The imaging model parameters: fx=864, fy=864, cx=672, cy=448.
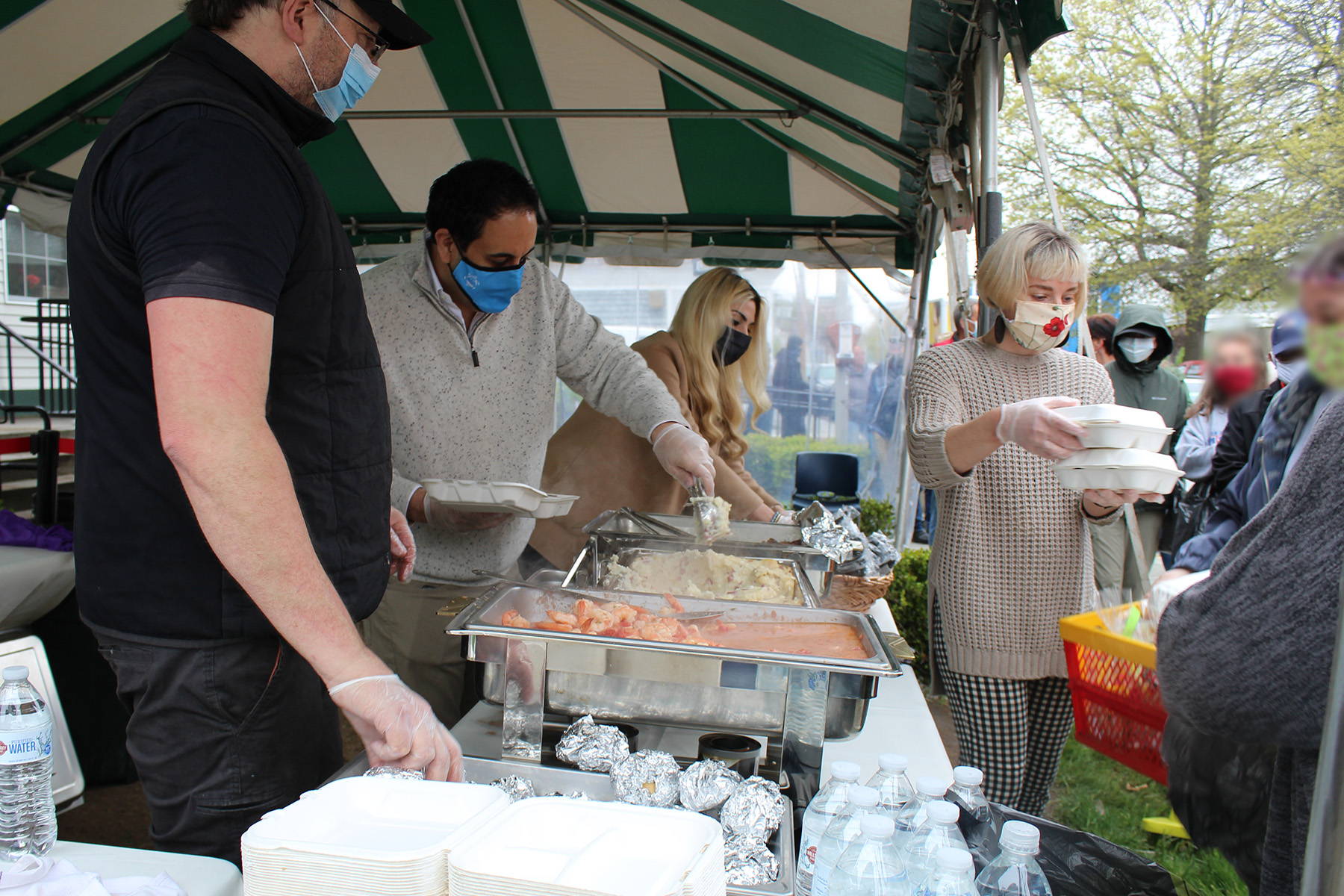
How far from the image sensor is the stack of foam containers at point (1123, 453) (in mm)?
1358

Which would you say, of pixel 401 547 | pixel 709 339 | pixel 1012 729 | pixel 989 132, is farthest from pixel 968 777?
pixel 709 339

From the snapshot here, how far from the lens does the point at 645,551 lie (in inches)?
89.0

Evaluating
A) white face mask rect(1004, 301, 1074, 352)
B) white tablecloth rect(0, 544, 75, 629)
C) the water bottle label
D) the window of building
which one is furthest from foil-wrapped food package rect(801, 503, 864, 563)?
the window of building

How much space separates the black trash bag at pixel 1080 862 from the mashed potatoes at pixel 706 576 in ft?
2.64

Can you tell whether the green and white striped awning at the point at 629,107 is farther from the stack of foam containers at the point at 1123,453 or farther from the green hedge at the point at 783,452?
the green hedge at the point at 783,452

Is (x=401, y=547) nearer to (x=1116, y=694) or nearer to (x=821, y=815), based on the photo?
(x=821, y=815)

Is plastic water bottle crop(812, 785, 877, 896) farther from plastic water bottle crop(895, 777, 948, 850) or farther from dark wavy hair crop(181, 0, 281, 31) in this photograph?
dark wavy hair crop(181, 0, 281, 31)

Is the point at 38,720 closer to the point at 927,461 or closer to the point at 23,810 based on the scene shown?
the point at 23,810

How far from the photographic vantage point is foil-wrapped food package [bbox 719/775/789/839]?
1.06 m

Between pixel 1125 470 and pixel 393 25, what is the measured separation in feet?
4.54

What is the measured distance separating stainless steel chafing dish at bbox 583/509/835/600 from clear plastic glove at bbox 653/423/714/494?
0.16m

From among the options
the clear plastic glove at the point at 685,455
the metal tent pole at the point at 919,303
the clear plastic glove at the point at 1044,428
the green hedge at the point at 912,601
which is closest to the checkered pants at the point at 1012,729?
the clear plastic glove at the point at 1044,428

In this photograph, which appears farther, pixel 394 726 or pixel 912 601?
pixel 912 601

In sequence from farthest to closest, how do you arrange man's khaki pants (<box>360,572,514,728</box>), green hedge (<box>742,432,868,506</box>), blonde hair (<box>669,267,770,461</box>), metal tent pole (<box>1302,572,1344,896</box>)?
1. green hedge (<box>742,432,868,506</box>)
2. blonde hair (<box>669,267,770,461</box>)
3. man's khaki pants (<box>360,572,514,728</box>)
4. metal tent pole (<box>1302,572,1344,896</box>)
